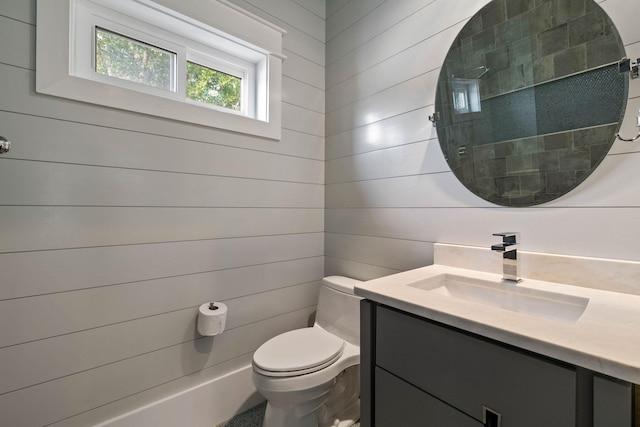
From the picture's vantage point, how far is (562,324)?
0.59 meters

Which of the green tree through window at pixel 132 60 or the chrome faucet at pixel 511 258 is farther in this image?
the green tree through window at pixel 132 60

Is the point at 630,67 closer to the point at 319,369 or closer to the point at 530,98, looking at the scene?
the point at 530,98

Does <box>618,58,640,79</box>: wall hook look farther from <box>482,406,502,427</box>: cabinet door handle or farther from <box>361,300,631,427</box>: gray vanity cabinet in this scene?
<box>482,406,502,427</box>: cabinet door handle

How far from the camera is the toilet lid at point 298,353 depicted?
1169mm

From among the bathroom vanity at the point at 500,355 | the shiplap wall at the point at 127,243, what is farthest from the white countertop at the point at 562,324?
the shiplap wall at the point at 127,243

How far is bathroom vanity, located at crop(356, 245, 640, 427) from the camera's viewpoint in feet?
1.64

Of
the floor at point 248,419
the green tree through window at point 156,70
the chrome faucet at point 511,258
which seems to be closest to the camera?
the chrome faucet at point 511,258

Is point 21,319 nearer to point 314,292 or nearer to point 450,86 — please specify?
point 314,292

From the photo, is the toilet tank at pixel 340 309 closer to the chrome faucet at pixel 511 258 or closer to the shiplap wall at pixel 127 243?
the shiplap wall at pixel 127 243

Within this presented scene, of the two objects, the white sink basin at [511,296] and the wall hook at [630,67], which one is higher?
the wall hook at [630,67]

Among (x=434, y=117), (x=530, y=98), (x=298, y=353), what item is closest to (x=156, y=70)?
(x=434, y=117)

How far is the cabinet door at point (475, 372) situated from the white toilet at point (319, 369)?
19.1 inches

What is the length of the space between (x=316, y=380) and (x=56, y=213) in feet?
4.01

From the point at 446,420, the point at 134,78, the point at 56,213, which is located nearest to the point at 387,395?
the point at 446,420
